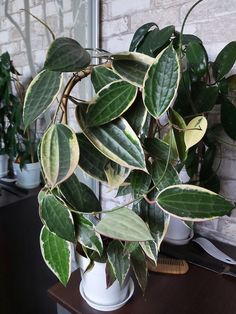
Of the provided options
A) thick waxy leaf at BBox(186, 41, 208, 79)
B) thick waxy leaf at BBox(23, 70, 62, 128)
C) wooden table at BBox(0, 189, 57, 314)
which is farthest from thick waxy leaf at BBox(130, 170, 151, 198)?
wooden table at BBox(0, 189, 57, 314)

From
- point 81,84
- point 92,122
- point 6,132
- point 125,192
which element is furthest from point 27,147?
point 92,122

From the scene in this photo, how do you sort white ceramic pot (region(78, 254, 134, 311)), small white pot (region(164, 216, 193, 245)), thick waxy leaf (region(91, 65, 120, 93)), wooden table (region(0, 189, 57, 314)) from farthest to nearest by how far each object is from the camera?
1. wooden table (region(0, 189, 57, 314))
2. small white pot (region(164, 216, 193, 245))
3. white ceramic pot (region(78, 254, 134, 311))
4. thick waxy leaf (region(91, 65, 120, 93))

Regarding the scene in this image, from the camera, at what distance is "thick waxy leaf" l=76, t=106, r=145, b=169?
42 cm

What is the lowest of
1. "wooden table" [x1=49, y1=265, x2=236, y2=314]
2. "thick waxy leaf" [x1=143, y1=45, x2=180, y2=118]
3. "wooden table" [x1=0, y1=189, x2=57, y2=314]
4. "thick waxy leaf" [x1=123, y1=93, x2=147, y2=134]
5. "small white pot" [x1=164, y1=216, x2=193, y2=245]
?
"wooden table" [x1=0, y1=189, x2=57, y2=314]

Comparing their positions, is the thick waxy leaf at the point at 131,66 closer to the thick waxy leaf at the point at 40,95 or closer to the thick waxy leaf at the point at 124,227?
the thick waxy leaf at the point at 40,95

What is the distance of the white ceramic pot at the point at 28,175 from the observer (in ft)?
3.66

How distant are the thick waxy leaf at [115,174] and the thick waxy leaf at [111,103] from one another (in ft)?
0.33

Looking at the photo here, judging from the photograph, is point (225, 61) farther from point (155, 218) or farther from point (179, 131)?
point (155, 218)

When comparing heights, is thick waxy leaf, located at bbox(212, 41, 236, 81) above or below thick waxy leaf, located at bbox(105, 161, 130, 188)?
above

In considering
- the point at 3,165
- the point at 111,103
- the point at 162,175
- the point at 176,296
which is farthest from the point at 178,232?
the point at 3,165

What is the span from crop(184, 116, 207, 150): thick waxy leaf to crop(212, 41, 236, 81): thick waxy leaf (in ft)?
0.71

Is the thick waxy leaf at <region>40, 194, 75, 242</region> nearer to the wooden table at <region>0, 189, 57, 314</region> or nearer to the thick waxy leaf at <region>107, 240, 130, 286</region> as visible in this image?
the thick waxy leaf at <region>107, 240, 130, 286</region>

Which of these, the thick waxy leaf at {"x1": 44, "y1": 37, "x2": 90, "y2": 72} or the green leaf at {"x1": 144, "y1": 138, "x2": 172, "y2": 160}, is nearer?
the thick waxy leaf at {"x1": 44, "y1": 37, "x2": 90, "y2": 72}

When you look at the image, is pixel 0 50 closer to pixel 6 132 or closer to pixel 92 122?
pixel 6 132
